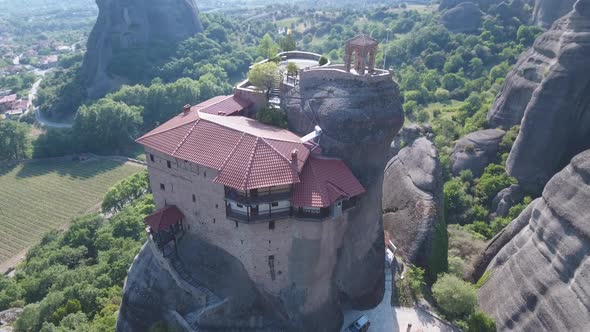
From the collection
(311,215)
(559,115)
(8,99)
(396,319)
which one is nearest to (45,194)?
(311,215)

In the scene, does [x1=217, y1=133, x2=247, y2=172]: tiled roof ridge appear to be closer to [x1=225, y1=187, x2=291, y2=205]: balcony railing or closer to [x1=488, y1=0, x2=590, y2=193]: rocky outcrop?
[x1=225, y1=187, x2=291, y2=205]: balcony railing

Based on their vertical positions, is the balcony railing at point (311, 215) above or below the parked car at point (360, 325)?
above

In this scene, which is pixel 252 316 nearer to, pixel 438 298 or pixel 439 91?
pixel 438 298

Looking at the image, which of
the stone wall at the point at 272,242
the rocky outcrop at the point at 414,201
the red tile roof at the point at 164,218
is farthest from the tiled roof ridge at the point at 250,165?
the rocky outcrop at the point at 414,201

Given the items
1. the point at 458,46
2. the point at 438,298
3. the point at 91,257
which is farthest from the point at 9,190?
the point at 458,46

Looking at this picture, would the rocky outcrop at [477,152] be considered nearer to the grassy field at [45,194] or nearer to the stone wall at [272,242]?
the stone wall at [272,242]

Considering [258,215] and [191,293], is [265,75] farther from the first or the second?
[191,293]
